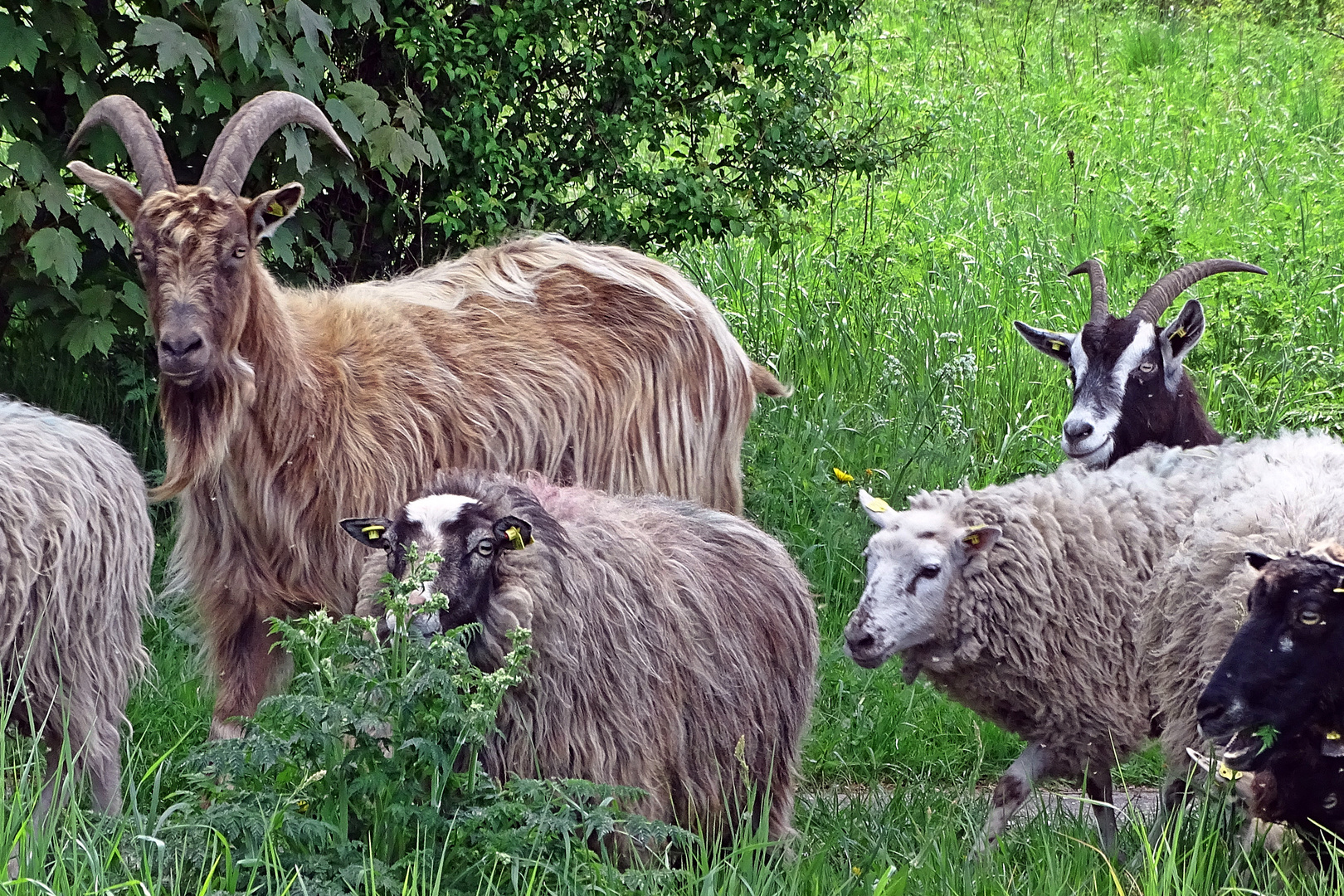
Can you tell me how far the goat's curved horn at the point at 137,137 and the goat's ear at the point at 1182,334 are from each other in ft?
12.5

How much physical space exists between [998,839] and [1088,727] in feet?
2.21

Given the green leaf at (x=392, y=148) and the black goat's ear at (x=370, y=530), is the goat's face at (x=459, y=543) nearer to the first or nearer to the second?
the black goat's ear at (x=370, y=530)

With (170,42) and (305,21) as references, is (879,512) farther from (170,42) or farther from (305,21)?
(170,42)

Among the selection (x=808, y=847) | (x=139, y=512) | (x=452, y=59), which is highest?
(x=452, y=59)

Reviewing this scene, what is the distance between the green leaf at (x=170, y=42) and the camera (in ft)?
15.9

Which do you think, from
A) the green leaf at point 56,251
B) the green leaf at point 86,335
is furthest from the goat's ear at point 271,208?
the green leaf at point 86,335

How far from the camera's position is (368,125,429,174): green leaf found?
18.5 feet

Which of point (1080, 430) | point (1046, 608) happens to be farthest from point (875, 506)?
point (1080, 430)

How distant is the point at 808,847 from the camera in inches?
156

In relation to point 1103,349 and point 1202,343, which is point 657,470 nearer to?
point 1103,349

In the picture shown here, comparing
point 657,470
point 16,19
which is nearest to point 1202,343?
point 657,470

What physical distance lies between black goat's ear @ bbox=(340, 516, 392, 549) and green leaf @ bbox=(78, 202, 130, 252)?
72.5 inches

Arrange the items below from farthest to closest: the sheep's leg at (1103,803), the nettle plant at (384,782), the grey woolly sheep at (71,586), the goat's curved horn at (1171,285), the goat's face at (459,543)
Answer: the goat's curved horn at (1171,285), the sheep's leg at (1103,803), the grey woolly sheep at (71,586), the goat's face at (459,543), the nettle plant at (384,782)

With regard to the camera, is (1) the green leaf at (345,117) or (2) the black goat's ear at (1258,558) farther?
(1) the green leaf at (345,117)
